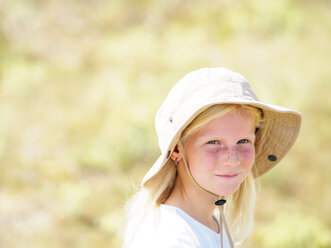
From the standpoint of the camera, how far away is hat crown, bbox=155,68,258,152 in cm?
189

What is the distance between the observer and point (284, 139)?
7.66 ft

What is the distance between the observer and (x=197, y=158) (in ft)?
6.49

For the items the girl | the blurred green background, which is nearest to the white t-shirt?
the girl

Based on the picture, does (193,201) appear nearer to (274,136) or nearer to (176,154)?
(176,154)

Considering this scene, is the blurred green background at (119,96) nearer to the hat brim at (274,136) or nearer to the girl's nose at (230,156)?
the hat brim at (274,136)

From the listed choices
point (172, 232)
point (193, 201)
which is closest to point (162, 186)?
point (193, 201)

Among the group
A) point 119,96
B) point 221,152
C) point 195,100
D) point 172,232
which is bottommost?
point 172,232

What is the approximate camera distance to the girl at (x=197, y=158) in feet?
6.20

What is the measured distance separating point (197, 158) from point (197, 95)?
0.85 feet

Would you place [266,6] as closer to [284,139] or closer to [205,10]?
[205,10]

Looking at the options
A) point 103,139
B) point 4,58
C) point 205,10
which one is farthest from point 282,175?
point 4,58

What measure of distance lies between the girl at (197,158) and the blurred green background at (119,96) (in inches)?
72.7

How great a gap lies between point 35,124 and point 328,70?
436cm

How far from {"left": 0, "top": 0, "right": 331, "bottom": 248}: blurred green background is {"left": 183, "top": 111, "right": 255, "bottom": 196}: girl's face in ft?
6.46
